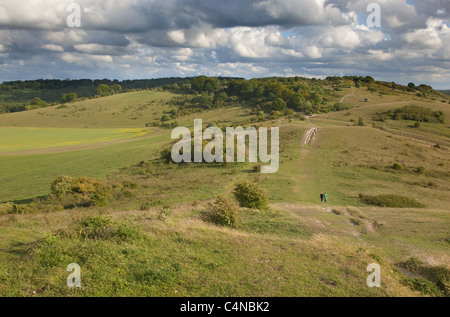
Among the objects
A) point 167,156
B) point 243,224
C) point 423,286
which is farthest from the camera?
point 167,156

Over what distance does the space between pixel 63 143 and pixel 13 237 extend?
68618 millimetres

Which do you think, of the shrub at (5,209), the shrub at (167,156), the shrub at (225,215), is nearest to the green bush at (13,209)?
the shrub at (5,209)

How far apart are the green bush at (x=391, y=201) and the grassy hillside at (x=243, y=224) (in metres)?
0.17

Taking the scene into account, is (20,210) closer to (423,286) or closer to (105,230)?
(105,230)

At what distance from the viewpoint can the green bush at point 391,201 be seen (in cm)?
2975

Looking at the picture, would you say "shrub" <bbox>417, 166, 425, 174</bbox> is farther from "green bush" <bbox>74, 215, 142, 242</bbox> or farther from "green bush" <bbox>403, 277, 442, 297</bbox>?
"green bush" <bbox>74, 215, 142, 242</bbox>

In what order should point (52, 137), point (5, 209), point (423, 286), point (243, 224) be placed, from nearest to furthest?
point (423, 286)
point (243, 224)
point (5, 209)
point (52, 137)

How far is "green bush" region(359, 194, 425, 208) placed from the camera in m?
29.8

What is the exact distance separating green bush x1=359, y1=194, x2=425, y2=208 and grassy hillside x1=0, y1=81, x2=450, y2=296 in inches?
6.5

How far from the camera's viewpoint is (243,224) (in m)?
20.2

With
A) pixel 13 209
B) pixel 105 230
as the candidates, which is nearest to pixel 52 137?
pixel 13 209

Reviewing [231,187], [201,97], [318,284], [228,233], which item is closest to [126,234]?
[228,233]

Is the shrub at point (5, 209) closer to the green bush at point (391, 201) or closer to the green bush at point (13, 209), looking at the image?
the green bush at point (13, 209)

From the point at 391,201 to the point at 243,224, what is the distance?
18.6 metres
